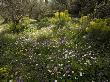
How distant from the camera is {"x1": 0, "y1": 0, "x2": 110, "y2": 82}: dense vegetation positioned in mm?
7645

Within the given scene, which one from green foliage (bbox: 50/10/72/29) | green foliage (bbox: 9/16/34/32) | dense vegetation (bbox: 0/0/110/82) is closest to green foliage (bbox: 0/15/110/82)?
dense vegetation (bbox: 0/0/110/82)

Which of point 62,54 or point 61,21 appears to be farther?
point 61,21

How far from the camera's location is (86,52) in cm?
905

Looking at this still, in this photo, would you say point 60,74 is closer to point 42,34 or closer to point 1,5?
point 42,34

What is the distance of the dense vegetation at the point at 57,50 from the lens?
301 inches

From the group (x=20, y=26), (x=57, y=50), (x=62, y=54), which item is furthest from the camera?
(x=20, y=26)

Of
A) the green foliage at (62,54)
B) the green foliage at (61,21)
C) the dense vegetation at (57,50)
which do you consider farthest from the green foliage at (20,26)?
the green foliage at (62,54)

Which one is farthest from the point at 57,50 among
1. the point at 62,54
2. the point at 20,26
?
the point at 20,26

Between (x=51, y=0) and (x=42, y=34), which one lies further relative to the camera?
(x=51, y=0)

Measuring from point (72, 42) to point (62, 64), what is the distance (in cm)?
254

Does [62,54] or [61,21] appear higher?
[61,21]

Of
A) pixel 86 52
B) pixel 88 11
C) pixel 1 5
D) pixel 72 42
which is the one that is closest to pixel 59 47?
pixel 72 42

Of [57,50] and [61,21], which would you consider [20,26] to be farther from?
[57,50]

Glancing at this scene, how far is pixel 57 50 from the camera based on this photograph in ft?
31.9
